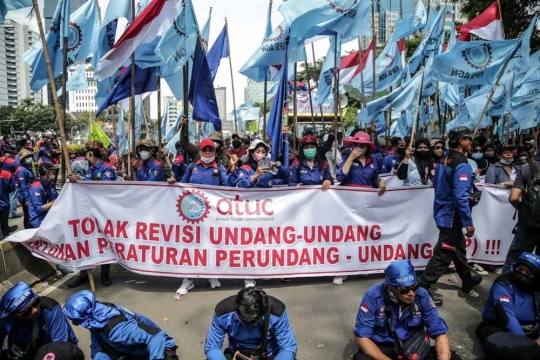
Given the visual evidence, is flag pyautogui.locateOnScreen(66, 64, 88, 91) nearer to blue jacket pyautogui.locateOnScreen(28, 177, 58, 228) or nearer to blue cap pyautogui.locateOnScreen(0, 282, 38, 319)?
blue jacket pyautogui.locateOnScreen(28, 177, 58, 228)

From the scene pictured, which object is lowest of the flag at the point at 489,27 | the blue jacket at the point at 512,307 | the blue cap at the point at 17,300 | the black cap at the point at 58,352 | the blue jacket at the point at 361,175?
the black cap at the point at 58,352

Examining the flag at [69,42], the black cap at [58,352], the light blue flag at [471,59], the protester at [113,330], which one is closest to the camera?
the protester at [113,330]

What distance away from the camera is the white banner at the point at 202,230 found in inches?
197

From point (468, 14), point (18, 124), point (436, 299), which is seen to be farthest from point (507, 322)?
point (18, 124)

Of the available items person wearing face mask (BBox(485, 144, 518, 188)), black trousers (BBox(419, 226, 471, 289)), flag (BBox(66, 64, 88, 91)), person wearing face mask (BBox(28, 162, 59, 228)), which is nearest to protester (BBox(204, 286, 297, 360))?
black trousers (BBox(419, 226, 471, 289))

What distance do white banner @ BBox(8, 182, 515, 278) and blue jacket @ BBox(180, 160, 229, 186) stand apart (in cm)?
21

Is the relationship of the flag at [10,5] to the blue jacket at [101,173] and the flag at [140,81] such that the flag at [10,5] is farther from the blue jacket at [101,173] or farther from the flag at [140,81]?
the blue jacket at [101,173]

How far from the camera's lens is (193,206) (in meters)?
5.03

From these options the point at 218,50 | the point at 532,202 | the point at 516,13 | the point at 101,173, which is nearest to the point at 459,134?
the point at 532,202

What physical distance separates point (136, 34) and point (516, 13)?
47.3 ft

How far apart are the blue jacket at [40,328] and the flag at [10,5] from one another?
3828 mm

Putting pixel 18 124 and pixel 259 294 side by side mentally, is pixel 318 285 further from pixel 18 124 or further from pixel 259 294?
pixel 18 124

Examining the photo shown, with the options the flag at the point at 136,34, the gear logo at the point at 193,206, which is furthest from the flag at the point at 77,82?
the gear logo at the point at 193,206

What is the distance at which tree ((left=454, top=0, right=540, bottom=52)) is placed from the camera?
1447cm
